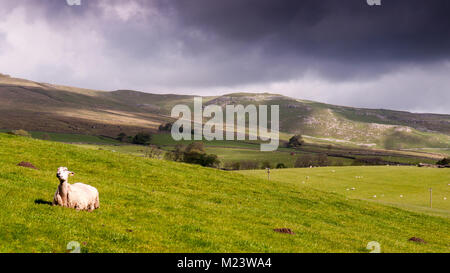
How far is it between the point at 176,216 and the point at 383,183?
211 feet

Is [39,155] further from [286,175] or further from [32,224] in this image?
[286,175]

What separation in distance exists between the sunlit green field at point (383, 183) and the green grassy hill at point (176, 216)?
20.8 meters

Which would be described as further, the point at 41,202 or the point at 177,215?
the point at 177,215

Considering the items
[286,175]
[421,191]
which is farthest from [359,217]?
[286,175]

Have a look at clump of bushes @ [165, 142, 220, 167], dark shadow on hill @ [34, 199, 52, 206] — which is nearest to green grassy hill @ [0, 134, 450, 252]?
dark shadow on hill @ [34, 199, 52, 206]

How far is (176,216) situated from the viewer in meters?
19.7

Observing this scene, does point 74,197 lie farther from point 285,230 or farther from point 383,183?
point 383,183

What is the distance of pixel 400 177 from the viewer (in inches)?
3172

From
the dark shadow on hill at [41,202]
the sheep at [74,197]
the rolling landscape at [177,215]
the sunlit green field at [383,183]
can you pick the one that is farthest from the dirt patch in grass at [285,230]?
the sunlit green field at [383,183]

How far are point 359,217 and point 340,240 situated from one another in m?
13.0

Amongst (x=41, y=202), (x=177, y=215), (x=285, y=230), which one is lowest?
(x=285, y=230)

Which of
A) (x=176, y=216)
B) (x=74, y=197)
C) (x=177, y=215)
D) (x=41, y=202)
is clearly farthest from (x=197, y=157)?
(x=74, y=197)

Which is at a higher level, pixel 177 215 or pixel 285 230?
pixel 177 215
